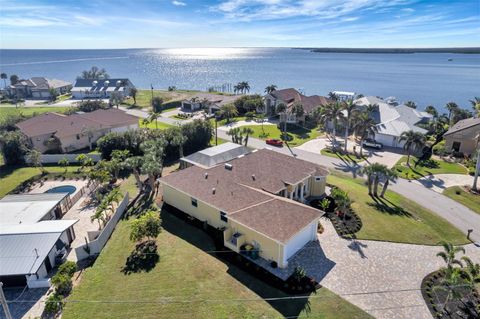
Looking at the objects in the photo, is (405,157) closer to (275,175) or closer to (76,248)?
(275,175)

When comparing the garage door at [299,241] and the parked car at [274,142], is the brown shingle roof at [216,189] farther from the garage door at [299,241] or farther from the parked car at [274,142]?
the parked car at [274,142]

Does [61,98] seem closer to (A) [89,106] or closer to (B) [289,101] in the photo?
(A) [89,106]

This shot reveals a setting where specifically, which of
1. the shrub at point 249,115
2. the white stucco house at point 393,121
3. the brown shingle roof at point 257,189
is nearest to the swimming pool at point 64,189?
the brown shingle roof at point 257,189

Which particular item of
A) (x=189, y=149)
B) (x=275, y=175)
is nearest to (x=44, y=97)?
(x=189, y=149)

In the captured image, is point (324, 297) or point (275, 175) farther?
point (275, 175)

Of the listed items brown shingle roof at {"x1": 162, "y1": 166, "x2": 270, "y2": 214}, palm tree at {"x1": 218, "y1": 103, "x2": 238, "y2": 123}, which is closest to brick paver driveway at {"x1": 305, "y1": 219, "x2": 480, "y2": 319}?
brown shingle roof at {"x1": 162, "y1": 166, "x2": 270, "y2": 214}

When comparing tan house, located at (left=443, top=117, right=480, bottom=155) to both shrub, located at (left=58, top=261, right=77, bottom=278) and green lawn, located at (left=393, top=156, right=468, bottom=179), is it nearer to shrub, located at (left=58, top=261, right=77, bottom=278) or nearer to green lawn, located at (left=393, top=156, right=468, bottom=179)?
green lawn, located at (left=393, top=156, right=468, bottom=179)

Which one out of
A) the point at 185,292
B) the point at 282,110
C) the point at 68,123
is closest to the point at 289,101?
the point at 282,110
